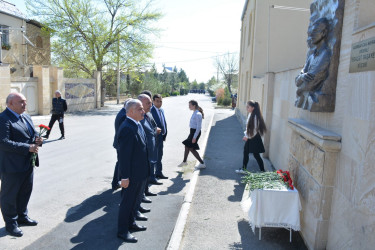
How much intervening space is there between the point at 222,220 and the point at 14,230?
309 centimetres

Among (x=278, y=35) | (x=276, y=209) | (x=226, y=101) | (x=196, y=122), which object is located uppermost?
(x=278, y=35)

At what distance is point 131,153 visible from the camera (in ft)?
13.2

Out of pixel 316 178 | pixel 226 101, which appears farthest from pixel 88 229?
pixel 226 101

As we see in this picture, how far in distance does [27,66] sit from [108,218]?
24296 millimetres

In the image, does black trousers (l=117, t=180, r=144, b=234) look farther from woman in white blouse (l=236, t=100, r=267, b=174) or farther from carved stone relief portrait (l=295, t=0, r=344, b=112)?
woman in white blouse (l=236, t=100, r=267, b=174)

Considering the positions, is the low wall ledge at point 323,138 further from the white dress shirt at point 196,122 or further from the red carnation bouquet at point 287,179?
the white dress shirt at point 196,122

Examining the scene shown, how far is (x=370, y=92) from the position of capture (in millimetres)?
2703

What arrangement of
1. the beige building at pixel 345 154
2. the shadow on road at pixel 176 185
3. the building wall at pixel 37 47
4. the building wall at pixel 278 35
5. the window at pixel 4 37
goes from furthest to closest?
the building wall at pixel 37 47 < the window at pixel 4 37 < the building wall at pixel 278 35 < the shadow on road at pixel 176 185 < the beige building at pixel 345 154

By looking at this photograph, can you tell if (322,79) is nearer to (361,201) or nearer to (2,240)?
(361,201)

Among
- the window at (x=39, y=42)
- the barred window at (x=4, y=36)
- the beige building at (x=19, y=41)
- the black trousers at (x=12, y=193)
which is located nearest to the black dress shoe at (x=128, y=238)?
the black trousers at (x=12, y=193)

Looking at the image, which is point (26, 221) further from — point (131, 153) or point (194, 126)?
point (194, 126)

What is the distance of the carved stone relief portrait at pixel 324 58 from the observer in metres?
3.54

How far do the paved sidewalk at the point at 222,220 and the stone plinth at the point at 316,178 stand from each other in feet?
1.62

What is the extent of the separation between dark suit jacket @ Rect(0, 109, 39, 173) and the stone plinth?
12.6 ft
